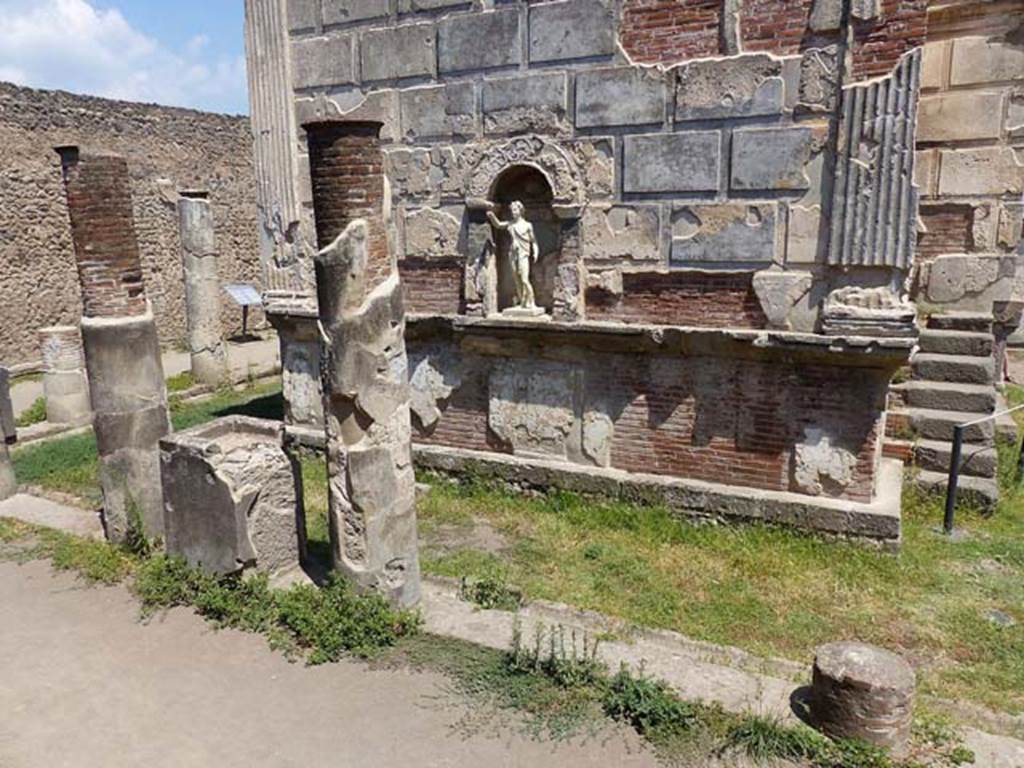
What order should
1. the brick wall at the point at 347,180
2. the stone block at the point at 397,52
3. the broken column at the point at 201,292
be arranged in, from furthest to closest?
the broken column at the point at 201,292 < the stone block at the point at 397,52 < the brick wall at the point at 347,180

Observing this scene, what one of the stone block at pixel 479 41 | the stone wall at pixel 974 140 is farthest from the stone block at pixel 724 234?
the stone block at pixel 479 41

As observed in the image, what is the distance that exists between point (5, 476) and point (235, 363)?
7.44 metres

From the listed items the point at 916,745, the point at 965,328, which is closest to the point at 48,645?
the point at 916,745

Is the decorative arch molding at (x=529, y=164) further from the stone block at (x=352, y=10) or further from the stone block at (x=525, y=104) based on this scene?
the stone block at (x=352, y=10)

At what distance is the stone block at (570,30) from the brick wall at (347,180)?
239 cm

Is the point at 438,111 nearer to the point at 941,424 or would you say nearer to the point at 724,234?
the point at 724,234

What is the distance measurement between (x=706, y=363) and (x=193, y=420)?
6834 mm

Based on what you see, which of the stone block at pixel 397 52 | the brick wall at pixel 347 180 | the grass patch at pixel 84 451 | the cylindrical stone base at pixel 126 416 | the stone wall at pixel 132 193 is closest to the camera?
the brick wall at pixel 347 180

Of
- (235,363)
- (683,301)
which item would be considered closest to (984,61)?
(683,301)

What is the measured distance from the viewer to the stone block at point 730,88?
5.72m

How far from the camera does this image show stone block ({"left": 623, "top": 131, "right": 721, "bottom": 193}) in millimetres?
6027

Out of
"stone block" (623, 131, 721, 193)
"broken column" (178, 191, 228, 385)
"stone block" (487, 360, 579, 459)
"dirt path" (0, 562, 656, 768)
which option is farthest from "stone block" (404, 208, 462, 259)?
"broken column" (178, 191, 228, 385)

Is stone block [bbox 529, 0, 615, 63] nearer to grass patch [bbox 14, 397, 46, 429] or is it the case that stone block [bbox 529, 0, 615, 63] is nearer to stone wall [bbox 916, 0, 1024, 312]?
stone wall [bbox 916, 0, 1024, 312]

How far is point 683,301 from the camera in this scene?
6316 millimetres
